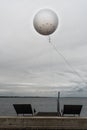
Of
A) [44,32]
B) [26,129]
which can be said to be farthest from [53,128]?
[44,32]

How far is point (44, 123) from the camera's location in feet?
22.0

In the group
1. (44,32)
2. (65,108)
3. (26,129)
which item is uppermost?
(44,32)

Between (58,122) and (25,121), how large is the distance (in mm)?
765

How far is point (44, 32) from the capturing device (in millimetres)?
8469

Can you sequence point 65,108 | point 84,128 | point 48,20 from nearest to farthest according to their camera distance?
point 84,128
point 48,20
point 65,108

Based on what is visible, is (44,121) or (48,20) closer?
(44,121)

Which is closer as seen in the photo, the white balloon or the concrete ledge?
the concrete ledge

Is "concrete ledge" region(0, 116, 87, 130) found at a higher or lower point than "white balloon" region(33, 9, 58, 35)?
lower

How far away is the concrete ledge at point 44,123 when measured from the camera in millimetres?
6637

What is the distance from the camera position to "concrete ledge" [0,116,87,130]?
6.64m

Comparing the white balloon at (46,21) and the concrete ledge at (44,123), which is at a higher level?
the white balloon at (46,21)

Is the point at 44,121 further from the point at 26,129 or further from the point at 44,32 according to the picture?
the point at 44,32

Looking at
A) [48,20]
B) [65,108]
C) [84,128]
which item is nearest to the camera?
[84,128]

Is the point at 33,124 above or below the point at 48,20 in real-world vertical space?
below
